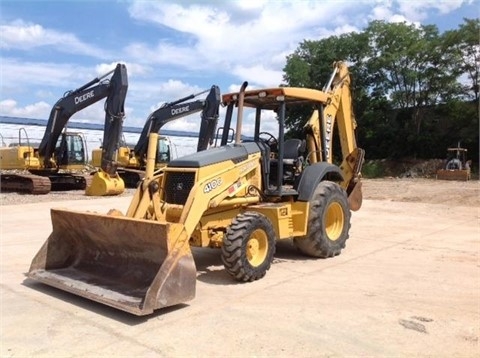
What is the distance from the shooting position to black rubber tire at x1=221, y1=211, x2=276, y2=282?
5.60 m

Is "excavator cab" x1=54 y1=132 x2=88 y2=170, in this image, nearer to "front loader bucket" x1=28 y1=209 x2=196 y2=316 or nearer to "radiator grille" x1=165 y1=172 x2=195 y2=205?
"front loader bucket" x1=28 y1=209 x2=196 y2=316

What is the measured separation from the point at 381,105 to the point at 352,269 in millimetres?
31763

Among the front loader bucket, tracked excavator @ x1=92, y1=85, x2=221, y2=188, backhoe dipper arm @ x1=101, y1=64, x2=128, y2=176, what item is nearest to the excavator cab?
tracked excavator @ x1=92, y1=85, x2=221, y2=188

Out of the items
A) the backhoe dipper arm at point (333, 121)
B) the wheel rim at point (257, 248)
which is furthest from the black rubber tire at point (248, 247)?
the backhoe dipper arm at point (333, 121)

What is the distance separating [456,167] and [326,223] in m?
23.7

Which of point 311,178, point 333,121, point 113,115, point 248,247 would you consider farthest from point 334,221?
point 113,115

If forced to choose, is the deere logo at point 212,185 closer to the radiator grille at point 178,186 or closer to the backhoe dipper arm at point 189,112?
the radiator grille at point 178,186

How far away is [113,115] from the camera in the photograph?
57.3 ft

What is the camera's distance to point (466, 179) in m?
26.4

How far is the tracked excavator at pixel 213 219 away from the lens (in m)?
5.05

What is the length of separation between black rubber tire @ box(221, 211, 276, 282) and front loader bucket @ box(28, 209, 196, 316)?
2.31 ft

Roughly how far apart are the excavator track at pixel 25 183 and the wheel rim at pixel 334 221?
13.3 meters

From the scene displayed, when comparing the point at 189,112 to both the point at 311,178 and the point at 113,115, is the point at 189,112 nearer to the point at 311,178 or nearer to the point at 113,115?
the point at 113,115

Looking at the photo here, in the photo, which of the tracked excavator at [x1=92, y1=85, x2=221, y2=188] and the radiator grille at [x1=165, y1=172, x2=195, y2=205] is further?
the tracked excavator at [x1=92, y1=85, x2=221, y2=188]
